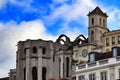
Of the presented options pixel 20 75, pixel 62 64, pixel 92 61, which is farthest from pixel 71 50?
pixel 92 61

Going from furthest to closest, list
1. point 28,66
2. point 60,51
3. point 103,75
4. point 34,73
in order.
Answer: point 60,51 < point 28,66 < point 34,73 < point 103,75

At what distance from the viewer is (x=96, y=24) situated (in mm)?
182000

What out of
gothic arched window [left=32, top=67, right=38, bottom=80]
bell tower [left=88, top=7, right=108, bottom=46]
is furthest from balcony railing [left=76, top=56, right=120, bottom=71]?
bell tower [left=88, top=7, right=108, bottom=46]

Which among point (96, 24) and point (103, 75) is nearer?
point (103, 75)

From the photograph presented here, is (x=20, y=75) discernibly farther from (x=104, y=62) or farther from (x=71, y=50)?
(x=104, y=62)

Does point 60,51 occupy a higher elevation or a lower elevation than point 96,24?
lower

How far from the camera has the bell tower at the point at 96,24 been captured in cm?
17938

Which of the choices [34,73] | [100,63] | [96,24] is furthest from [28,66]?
[100,63]

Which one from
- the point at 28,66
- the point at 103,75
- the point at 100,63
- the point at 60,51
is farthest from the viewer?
the point at 60,51

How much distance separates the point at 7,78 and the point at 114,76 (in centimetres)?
9146

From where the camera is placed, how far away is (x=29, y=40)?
588 ft

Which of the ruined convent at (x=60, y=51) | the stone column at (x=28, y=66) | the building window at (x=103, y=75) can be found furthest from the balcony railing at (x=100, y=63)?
the stone column at (x=28, y=66)

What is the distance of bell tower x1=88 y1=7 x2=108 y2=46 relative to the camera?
179 metres

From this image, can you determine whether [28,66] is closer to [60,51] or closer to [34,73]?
[34,73]
